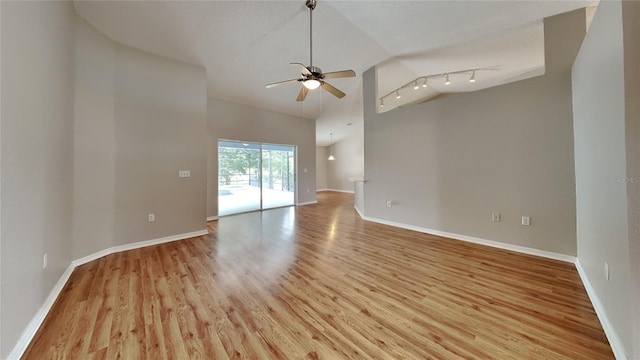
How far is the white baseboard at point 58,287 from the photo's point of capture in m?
1.44

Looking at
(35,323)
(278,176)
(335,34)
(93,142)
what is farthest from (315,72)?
(278,176)

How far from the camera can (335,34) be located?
135 inches

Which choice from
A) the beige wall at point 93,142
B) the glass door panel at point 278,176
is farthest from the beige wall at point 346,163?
the beige wall at point 93,142

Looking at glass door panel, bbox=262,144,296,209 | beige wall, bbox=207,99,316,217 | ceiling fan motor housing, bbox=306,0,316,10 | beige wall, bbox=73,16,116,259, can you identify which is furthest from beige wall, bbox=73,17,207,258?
glass door panel, bbox=262,144,296,209

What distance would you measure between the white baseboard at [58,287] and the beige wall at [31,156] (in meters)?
0.06

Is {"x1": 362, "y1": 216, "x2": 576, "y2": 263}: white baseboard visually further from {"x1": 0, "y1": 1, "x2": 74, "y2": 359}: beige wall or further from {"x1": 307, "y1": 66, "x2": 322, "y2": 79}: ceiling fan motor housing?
→ {"x1": 0, "y1": 1, "x2": 74, "y2": 359}: beige wall

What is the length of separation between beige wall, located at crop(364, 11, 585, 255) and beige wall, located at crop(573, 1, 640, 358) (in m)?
0.62

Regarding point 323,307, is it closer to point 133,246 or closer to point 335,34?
point 133,246

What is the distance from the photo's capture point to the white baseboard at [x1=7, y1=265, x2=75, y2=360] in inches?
54.8

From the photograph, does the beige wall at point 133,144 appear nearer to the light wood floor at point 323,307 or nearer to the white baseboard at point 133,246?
the white baseboard at point 133,246

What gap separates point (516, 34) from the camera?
3250mm

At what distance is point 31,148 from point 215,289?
1898 mm

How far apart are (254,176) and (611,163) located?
6314mm

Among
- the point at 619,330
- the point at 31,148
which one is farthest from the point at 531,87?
the point at 31,148
